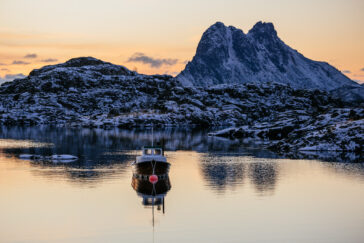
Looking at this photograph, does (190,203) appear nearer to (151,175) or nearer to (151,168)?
(151,175)

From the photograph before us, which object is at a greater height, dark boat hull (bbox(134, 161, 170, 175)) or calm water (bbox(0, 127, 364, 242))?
dark boat hull (bbox(134, 161, 170, 175))

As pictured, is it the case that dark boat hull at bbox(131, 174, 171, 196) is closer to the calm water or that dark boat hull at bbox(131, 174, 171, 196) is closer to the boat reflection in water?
the boat reflection in water

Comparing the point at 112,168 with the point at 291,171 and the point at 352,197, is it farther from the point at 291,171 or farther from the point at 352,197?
the point at 352,197

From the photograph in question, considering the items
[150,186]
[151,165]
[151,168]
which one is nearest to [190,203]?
[150,186]

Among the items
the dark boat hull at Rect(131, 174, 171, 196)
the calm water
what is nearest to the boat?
the dark boat hull at Rect(131, 174, 171, 196)

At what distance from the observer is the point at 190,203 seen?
74.0 metres

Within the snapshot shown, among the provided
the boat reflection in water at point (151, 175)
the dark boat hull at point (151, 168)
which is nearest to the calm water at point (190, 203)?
the boat reflection in water at point (151, 175)

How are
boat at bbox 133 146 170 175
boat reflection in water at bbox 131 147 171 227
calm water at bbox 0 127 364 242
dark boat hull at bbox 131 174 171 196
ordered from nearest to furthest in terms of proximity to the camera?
calm water at bbox 0 127 364 242 → dark boat hull at bbox 131 174 171 196 → boat reflection in water at bbox 131 147 171 227 → boat at bbox 133 146 170 175

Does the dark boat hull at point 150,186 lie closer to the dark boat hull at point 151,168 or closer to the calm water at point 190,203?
the dark boat hull at point 151,168

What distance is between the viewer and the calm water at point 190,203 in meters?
56.2

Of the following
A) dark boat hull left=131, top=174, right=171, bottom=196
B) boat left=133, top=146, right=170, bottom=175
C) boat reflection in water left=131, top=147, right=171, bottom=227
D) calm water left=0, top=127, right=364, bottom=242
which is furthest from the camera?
boat left=133, top=146, right=170, bottom=175

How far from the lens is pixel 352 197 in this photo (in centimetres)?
8144

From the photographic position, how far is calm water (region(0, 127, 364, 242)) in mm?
56156

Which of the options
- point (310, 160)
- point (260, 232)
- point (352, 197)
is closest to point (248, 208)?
point (260, 232)
